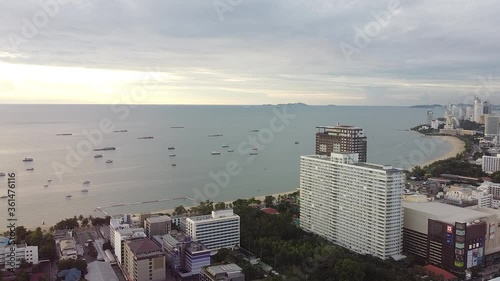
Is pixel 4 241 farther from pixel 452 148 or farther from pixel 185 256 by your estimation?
pixel 452 148

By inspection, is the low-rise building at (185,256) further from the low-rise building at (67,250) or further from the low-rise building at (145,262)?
the low-rise building at (67,250)

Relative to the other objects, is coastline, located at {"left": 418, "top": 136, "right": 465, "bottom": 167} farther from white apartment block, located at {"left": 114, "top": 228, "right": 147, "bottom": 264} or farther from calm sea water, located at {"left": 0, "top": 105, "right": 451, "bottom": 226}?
white apartment block, located at {"left": 114, "top": 228, "right": 147, "bottom": 264}

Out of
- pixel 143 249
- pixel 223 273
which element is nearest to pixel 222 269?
pixel 223 273

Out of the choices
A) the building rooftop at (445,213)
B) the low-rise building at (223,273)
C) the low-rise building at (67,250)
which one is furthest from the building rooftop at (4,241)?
the building rooftop at (445,213)

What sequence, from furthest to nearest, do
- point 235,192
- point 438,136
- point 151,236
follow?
point 438,136 < point 235,192 < point 151,236

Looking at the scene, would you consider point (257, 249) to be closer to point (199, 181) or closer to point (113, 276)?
point (113, 276)

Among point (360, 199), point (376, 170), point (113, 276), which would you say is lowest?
point (113, 276)

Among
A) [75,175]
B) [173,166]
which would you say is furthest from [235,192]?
[75,175]
